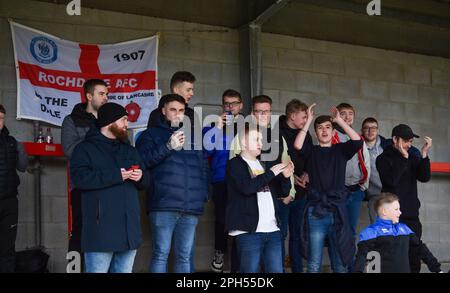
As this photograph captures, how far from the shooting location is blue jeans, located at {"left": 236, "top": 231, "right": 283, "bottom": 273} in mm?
3639

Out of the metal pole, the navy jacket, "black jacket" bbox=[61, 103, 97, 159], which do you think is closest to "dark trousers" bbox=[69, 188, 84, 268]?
"black jacket" bbox=[61, 103, 97, 159]

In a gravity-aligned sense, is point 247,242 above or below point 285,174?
below

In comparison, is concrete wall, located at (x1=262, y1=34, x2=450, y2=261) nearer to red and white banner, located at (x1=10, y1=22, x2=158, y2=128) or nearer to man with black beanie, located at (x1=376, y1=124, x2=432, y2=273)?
red and white banner, located at (x1=10, y1=22, x2=158, y2=128)

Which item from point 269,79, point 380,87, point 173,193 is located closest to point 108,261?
point 173,193

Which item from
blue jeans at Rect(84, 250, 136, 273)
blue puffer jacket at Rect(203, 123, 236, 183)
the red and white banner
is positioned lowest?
blue jeans at Rect(84, 250, 136, 273)

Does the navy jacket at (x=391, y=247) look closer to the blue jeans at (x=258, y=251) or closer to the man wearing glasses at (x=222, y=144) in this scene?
the blue jeans at (x=258, y=251)

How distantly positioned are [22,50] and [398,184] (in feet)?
10.4

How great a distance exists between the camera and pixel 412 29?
22.2 ft

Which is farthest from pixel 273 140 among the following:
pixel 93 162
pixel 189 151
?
pixel 93 162

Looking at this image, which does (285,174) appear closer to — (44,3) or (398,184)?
(398,184)

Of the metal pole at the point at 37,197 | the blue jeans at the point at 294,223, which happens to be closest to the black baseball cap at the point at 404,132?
the blue jeans at the point at 294,223

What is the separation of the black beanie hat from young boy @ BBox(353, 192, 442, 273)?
1559 millimetres
